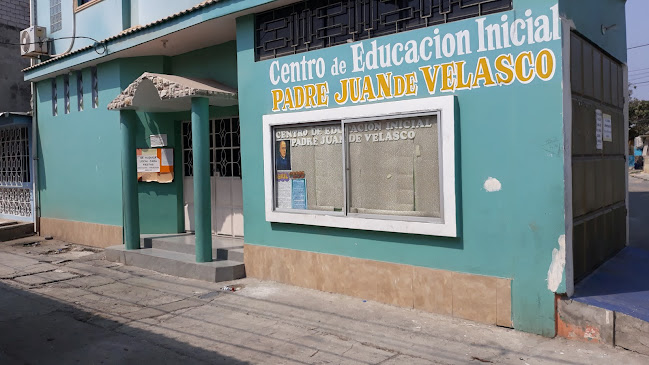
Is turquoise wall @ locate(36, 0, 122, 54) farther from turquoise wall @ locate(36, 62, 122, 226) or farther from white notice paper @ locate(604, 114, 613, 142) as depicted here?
white notice paper @ locate(604, 114, 613, 142)

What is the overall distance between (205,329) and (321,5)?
4.31 metres

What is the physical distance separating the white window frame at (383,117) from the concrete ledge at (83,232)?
481 centimetres

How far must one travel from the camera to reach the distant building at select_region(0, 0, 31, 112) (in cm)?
1557

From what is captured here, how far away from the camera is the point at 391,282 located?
6.27 meters

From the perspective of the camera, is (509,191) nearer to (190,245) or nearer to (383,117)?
(383,117)

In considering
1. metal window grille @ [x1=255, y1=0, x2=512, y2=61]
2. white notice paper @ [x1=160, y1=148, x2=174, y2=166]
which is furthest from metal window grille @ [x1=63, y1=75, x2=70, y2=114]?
metal window grille @ [x1=255, y1=0, x2=512, y2=61]

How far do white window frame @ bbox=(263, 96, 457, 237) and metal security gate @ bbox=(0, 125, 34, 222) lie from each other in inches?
349

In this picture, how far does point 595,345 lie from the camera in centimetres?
480

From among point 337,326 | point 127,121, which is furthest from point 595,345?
point 127,121

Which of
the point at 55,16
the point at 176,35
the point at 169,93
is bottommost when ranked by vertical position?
the point at 169,93

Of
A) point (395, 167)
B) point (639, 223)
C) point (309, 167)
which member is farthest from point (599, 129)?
point (639, 223)

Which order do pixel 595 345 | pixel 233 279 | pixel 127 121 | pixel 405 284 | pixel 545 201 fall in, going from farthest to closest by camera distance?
pixel 127 121 → pixel 233 279 → pixel 405 284 → pixel 545 201 → pixel 595 345

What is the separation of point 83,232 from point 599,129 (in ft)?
33.9

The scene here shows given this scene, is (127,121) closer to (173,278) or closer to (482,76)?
(173,278)
